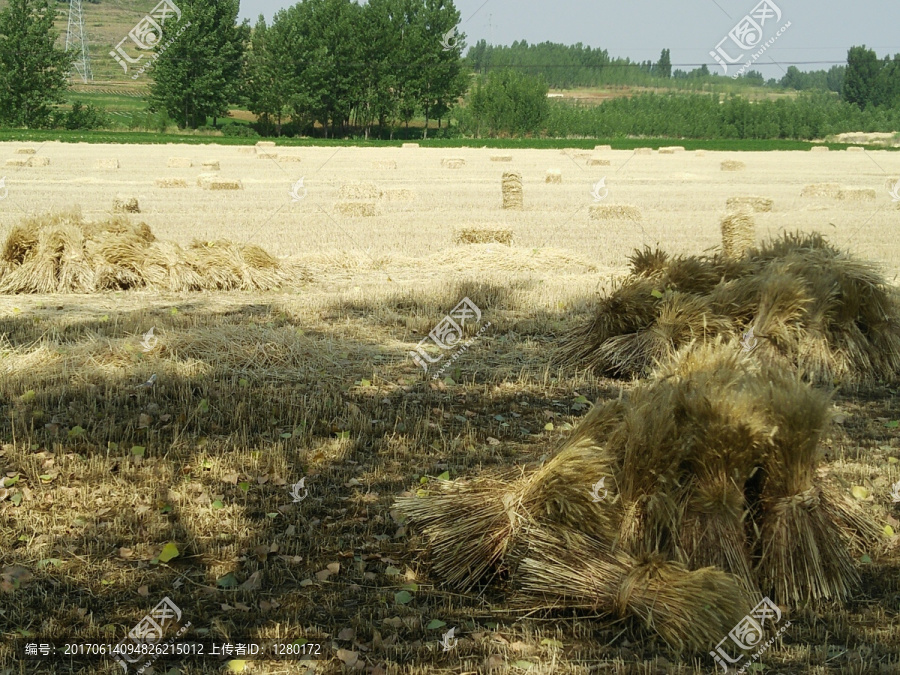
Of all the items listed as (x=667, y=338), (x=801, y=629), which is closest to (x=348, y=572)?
(x=801, y=629)

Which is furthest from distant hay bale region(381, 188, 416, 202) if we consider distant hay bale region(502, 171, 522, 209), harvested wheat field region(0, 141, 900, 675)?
harvested wheat field region(0, 141, 900, 675)

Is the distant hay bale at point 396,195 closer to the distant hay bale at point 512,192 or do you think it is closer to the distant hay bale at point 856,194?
the distant hay bale at point 512,192

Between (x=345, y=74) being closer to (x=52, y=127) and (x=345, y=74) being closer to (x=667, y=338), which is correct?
(x=52, y=127)

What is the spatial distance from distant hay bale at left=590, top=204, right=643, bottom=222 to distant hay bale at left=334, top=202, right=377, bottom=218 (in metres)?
5.19

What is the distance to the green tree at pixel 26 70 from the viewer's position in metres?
72.4

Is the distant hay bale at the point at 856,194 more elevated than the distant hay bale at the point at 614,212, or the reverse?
the distant hay bale at the point at 856,194

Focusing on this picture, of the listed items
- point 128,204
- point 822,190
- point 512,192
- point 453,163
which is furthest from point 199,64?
point 822,190

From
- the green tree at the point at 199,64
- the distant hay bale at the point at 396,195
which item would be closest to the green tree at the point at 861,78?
the green tree at the point at 199,64

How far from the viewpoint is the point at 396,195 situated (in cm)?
2688

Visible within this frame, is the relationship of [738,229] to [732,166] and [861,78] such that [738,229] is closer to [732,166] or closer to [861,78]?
[732,166]

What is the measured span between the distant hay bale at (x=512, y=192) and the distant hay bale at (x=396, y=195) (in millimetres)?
3279

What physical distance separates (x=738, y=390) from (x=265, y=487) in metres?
3.06

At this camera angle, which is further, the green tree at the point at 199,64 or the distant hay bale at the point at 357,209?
the green tree at the point at 199,64

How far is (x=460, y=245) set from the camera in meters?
16.9
